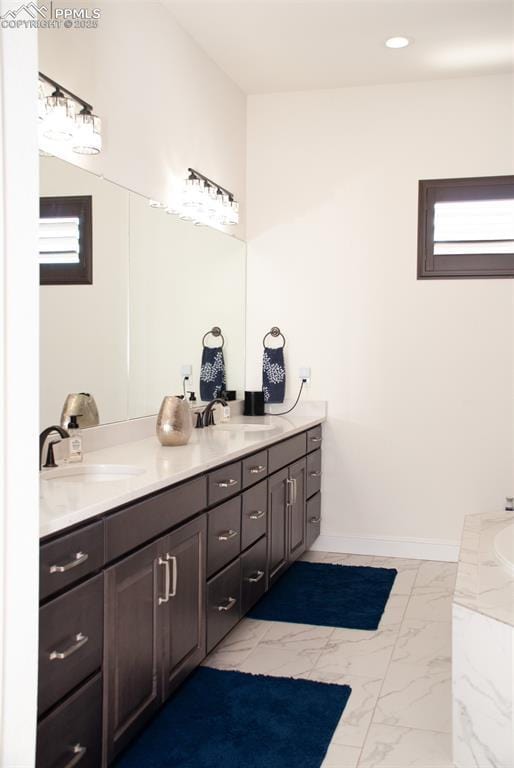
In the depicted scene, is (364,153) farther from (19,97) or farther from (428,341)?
(19,97)

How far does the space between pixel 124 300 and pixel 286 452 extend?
1.17 meters

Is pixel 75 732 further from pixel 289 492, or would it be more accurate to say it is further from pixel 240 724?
pixel 289 492

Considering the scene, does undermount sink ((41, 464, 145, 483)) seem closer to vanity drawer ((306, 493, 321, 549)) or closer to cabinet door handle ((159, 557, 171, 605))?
cabinet door handle ((159, 557, 171, 605))

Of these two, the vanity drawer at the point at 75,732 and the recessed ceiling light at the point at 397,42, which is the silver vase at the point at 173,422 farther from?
the recessed ceiling light at the point at 397,42

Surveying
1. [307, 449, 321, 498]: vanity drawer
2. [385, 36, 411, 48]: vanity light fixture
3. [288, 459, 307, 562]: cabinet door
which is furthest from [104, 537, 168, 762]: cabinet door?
[385, 36, 411, 48]: vanity light fixture

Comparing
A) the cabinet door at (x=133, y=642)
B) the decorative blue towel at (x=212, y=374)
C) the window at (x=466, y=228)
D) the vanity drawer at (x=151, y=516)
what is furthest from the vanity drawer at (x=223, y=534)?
the window at (x=466, y=228)

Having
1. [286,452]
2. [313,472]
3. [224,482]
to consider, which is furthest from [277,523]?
[224,482]

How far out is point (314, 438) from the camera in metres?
4.65

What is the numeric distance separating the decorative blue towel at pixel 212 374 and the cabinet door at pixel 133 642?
189cm

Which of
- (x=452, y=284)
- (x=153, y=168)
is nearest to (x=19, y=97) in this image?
(x=153, y=168)

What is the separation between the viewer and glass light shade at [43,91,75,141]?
8.79 feet

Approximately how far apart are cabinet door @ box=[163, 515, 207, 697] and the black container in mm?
1992

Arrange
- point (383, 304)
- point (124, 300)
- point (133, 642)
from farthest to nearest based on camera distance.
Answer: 1. point (383, 304)
2. point (124, 300)
3. point (133, 642)

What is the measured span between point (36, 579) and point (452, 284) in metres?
3.52
